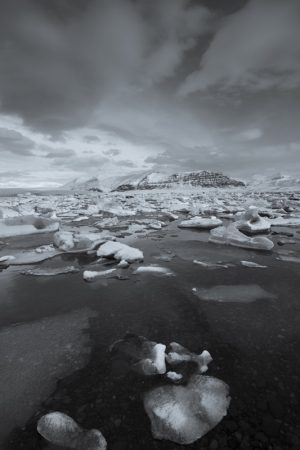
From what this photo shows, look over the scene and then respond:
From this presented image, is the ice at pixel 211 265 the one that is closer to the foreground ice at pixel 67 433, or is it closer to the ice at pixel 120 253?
the ice at pixel 120 253

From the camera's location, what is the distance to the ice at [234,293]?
3594mm

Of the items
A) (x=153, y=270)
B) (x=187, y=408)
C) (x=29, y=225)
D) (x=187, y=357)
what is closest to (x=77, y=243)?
(x=153, y=270)

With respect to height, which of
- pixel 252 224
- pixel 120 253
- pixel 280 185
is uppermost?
pixel 280 185

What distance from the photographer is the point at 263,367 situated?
2.22 metres

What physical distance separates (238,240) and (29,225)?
752 centimetres

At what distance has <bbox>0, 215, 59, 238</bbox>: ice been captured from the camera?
8.69m

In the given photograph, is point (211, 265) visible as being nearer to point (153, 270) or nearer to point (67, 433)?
point (153, 270)

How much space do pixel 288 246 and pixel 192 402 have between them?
5.86 metres

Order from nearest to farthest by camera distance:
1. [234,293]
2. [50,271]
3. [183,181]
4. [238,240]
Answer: [234,293]
[50,271]
[238,240]
[183,181]

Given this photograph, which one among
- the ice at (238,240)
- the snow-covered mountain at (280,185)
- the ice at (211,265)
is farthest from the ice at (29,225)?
the snow-covered mountain at (280,185)

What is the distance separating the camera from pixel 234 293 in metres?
3.79

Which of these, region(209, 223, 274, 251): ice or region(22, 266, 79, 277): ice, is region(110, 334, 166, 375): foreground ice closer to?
region(22, 266, 79, 277): ice

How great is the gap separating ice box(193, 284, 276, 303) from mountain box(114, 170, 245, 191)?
176 ft

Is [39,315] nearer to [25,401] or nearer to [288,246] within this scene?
[25,401]
